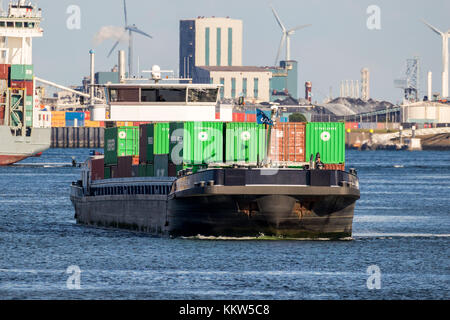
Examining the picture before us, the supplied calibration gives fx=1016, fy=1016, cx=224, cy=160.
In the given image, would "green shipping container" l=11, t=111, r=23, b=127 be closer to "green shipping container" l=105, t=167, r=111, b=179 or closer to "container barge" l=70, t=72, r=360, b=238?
"green shipping container" l=105, t=167, r=111, b=179

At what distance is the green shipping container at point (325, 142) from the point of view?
1938 inches

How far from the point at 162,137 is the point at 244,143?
460 centimetres

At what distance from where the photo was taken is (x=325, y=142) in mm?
49406

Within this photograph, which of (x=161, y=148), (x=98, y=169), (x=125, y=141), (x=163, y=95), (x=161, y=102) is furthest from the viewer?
(x=98, y=169)

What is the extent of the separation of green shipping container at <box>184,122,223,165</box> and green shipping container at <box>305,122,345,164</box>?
4411mm

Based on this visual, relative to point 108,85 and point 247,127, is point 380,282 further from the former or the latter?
point 108,85

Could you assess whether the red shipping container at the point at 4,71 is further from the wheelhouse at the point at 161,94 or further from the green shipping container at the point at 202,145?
the green shipping container at the point at 202,145

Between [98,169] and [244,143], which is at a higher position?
[244,143]

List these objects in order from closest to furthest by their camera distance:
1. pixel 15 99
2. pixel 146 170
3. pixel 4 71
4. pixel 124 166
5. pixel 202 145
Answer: pixel 202 145 < pixel 146 170 < pixel 124 166 < pixel 4 71 < pixel 15 99

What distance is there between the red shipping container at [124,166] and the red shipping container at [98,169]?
11.5 feet

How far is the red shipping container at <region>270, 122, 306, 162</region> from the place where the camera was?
162 ft

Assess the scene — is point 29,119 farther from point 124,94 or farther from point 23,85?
point 124,94

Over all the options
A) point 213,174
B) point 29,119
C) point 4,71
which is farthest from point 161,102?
point 29,119

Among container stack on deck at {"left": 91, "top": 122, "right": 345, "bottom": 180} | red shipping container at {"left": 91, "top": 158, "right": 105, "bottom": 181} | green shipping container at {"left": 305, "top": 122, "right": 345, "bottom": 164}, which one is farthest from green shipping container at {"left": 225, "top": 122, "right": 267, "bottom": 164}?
red shipping container at {"left": 91, "top": 158, "right": 105, "bottom": 181}
